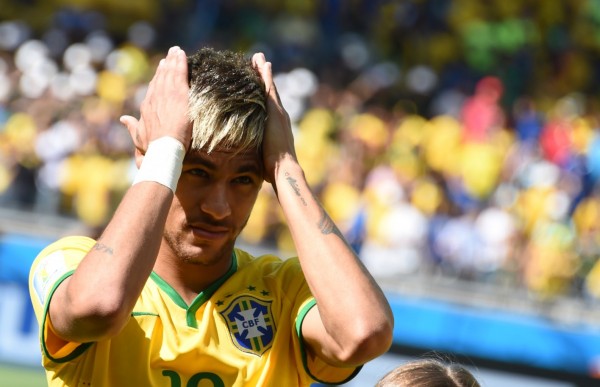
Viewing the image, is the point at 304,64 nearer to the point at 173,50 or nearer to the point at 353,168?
the point at 353,168

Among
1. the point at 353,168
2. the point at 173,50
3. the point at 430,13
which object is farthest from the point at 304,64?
the point at 173,50

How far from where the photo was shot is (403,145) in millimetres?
11445

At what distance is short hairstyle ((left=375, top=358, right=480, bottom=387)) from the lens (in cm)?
221

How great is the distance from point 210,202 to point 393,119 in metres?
9.81

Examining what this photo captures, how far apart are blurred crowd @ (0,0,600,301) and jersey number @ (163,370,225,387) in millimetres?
6736

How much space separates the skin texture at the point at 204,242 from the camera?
7.30 ft

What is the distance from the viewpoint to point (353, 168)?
10.5m

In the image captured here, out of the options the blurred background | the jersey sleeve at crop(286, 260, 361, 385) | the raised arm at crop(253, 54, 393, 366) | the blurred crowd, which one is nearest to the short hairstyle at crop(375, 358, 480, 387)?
the raised arm at crop(253, 54, 393, 366)

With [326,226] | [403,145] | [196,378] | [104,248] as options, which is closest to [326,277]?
[326,226]

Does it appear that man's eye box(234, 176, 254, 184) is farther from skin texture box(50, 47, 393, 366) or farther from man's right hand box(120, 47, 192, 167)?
man's right hand box(120, 47, 192, 167)

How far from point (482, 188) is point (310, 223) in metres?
8.59

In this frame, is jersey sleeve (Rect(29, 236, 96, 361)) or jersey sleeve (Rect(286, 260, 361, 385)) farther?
jersey sleeve (Rect(286, 260, 361, 385))

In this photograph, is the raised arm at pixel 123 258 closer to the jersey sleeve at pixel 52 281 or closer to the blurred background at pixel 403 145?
the jersey sleeve at pixel 52 281

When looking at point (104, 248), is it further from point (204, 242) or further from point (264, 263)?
point (264, 263)
